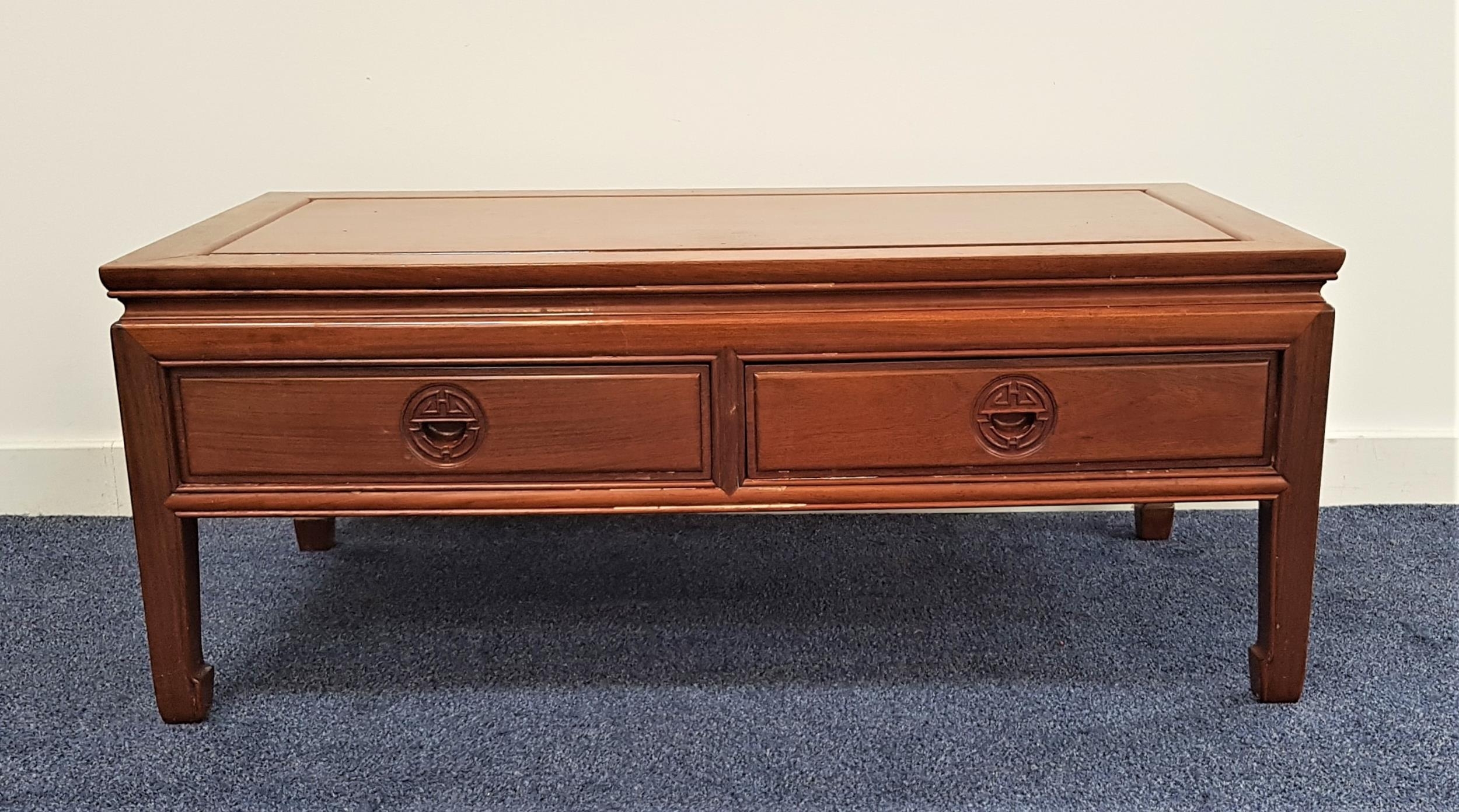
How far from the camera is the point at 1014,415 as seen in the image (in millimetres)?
1213

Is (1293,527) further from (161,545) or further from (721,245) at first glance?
(161,545)

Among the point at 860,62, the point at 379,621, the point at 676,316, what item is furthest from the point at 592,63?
the point at 379,621

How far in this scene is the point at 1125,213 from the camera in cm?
137

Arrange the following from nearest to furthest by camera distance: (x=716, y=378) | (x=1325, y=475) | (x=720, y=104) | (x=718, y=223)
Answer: (x=716, y=378)
(x=718, y=223)
(x=720, y=104)
(x=1325, y=475)

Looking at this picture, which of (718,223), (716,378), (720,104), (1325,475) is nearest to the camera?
(716,378)

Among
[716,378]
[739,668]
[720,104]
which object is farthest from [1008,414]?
[720,104]

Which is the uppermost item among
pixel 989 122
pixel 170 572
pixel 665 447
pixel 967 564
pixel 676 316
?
pixel 989 122

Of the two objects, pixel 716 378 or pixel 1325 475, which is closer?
pixel 716 378

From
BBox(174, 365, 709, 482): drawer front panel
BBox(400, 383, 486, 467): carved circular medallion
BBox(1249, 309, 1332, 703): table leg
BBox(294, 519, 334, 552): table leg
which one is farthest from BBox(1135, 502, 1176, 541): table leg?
BBox(294, 519, 334, 552): table leg

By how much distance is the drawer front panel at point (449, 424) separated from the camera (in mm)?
1191

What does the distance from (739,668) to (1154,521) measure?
2.30ft

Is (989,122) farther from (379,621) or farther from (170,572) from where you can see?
(170,572)

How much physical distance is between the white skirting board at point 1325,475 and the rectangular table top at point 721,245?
0.61 meters

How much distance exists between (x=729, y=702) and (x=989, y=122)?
0.91 m
